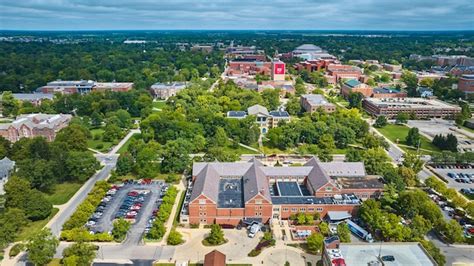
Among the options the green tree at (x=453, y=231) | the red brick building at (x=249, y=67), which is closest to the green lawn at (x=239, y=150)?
the green tree at (x=453, y=231)

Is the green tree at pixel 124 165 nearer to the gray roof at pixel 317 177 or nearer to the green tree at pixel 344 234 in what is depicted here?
the gray roof at pixel 317 177

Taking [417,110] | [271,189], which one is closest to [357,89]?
[417,110]

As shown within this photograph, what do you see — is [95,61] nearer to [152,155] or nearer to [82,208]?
[152,155]

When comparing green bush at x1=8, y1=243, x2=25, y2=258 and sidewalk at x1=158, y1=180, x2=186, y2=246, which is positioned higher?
green bush at x1=8, y1=243, x2=25, y2=258

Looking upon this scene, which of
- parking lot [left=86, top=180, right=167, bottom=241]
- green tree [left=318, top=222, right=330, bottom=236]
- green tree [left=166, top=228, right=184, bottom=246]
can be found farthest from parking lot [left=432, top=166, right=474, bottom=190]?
parking lot [left=86, top=180, right=167, bottom=241]

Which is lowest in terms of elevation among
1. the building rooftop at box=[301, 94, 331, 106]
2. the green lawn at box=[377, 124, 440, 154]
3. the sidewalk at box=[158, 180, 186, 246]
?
the sidewalk at box=[158, 180, 186, 246]

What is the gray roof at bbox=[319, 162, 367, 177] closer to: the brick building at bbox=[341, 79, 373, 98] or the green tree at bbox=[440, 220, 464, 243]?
the green tree at bbox=[440, 220, 464, 243]
